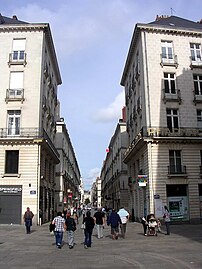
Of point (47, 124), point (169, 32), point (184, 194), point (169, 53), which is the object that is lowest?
point (184, 194)

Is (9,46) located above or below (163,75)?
above

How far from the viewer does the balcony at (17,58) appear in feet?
106

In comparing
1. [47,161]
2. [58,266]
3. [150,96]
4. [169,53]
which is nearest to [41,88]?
[47,161]

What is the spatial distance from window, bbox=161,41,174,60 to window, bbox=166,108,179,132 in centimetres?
569

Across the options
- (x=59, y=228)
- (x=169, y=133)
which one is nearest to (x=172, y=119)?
(x=169, y=133)

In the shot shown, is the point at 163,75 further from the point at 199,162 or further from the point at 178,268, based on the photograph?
the point at 178,268

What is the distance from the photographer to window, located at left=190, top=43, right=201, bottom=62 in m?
33.3

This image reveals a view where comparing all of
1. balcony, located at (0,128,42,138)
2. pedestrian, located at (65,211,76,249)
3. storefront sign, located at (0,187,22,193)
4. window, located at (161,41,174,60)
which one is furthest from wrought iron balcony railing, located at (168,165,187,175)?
pedestrian, located at (65,211,76,249)

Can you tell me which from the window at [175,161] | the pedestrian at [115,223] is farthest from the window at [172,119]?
the pedestrian at [115,223]

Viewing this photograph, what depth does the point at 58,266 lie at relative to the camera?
32.8ft

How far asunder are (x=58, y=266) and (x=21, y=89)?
24.4 metres

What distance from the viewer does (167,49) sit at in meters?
33.1

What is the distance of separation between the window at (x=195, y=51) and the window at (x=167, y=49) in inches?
88.1

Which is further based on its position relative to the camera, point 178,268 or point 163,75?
point 163,75
